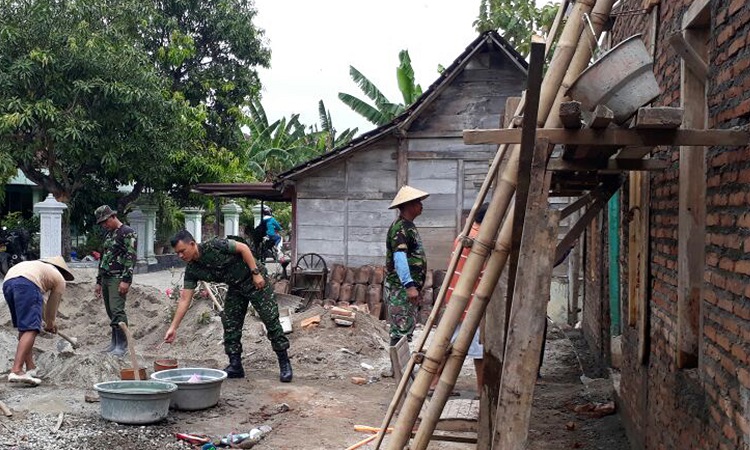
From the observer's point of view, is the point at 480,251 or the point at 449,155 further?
the point at 449,155

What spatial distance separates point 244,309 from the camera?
852 cm

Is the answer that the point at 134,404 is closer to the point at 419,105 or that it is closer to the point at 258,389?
the point at 258,389

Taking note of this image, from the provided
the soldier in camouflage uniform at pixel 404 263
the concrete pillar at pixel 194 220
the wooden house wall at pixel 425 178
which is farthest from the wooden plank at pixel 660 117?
the concrete pillar at pixel 194 220

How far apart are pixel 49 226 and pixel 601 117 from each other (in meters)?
16.1

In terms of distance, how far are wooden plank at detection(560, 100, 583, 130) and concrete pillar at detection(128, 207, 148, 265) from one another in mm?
21186

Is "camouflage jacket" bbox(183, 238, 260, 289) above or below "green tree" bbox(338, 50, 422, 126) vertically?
below

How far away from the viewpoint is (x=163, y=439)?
6.19m

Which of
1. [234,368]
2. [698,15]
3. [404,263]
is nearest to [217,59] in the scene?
[234,368]

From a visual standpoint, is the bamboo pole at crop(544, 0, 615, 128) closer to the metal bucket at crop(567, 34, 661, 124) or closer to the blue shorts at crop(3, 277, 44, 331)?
the metal bucket at crop(567, 34, 661, 124)

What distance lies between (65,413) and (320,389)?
2.79m

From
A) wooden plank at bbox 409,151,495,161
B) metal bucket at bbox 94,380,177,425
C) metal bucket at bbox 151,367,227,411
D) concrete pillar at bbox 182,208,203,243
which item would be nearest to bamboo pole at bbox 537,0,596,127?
metal bucket at bbox 94,380,177,425

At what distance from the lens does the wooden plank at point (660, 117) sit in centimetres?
312

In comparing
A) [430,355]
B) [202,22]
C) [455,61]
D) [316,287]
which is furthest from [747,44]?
[202,22]

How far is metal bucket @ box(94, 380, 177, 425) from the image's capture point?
6312mm
